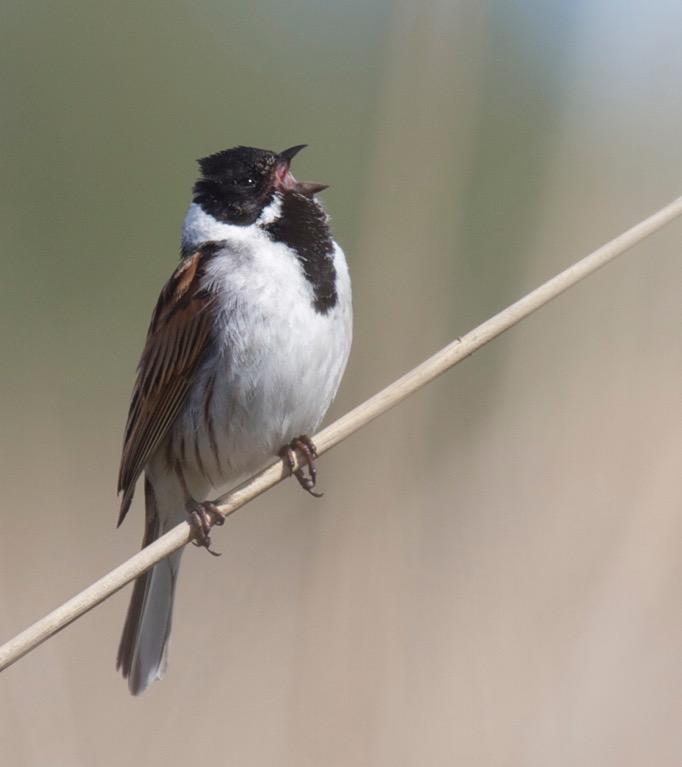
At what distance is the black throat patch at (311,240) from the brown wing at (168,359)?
0.20m

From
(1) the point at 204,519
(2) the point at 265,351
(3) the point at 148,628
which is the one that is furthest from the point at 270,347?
(3) the point at 148,628

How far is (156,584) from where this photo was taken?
2.85 m

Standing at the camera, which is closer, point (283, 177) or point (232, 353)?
point (232, 353)

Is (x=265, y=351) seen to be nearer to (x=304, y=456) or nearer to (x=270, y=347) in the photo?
(x=270, y=347)

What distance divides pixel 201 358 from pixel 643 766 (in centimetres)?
129

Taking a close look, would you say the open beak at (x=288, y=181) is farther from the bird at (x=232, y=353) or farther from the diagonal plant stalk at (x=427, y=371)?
the diagonal plant stalk at (x=427, y=371)

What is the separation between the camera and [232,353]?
2623 mm

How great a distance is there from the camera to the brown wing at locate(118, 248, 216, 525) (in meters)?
2.69

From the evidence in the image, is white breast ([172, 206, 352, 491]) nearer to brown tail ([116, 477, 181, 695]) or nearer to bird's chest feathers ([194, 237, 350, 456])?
bird's chest feathers ([194, 237, 350, 456])

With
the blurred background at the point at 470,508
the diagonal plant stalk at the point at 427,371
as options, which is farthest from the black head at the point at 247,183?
the diagonal plant stalk at the point at 427,371

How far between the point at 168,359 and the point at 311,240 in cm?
46

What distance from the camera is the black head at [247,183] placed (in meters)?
2.74

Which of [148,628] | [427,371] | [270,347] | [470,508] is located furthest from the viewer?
[148,628]

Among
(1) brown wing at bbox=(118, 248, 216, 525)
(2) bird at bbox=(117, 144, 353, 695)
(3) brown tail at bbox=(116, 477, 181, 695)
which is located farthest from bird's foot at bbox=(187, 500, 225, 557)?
(3) brown tail at bbox=(116, 477, 181, 695)
